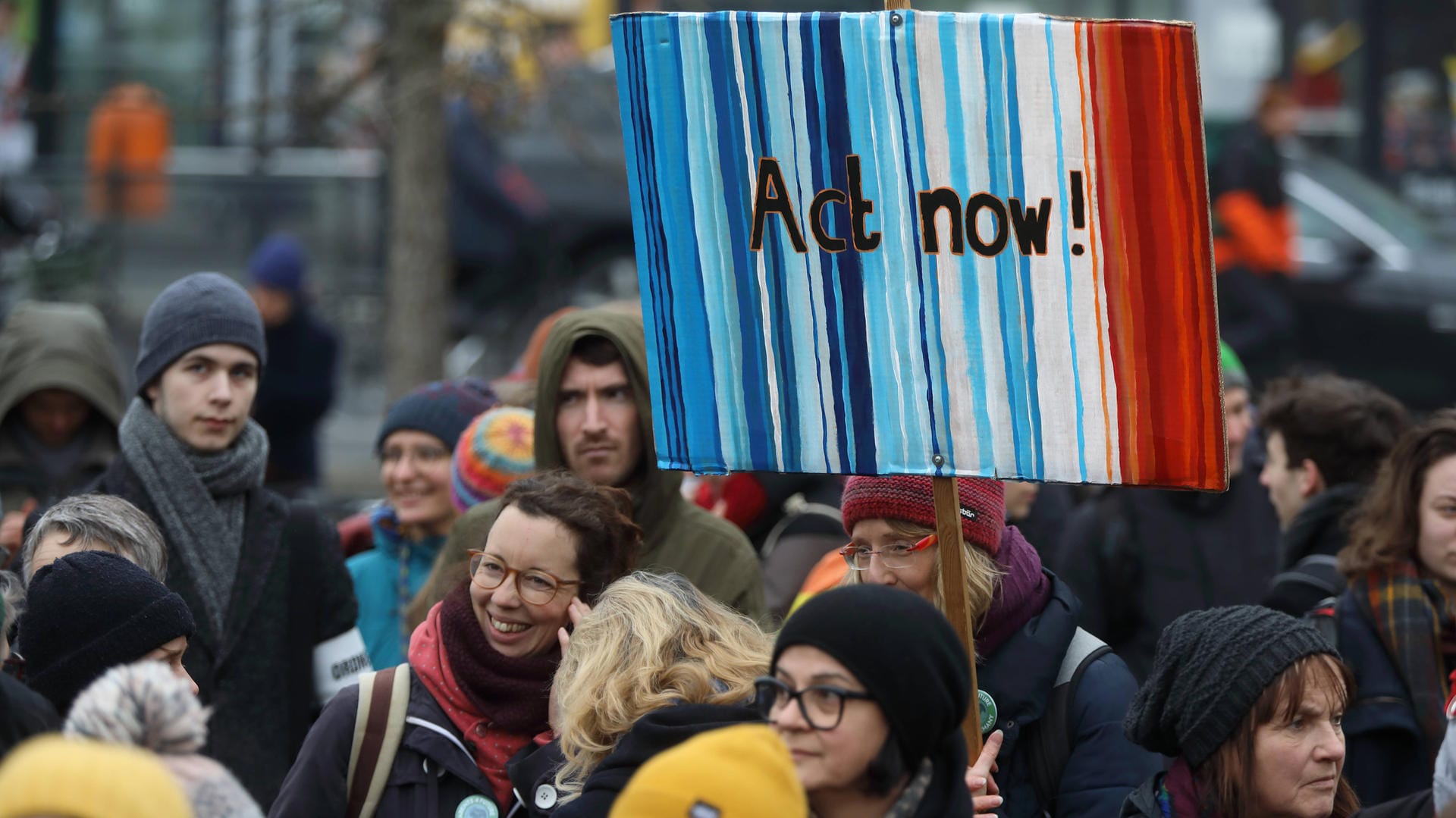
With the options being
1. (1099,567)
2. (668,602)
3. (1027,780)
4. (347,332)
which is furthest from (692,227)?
(347,332)

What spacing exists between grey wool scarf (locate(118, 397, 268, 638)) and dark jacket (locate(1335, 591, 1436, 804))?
254 cm

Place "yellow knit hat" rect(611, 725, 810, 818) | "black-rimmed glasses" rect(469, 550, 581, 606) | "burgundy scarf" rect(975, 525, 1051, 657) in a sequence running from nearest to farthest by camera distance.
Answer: "yellow knit hat" rect(611, 725, 810, 818) → "burgundy scarf" rect(975, 525, 1051, 657) → "black-rimmed glasses" rect(469, 550, 581, 606)

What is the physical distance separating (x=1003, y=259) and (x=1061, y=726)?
2.91ft

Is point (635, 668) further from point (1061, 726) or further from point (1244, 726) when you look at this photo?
point (1244, 726)

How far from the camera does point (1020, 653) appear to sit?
12.0 ft

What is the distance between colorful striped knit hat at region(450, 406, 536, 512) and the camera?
523 cm

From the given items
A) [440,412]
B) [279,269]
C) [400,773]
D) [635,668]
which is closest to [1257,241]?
[279,269]

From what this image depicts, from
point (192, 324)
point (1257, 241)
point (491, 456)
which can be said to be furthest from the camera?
point (1257, 241)

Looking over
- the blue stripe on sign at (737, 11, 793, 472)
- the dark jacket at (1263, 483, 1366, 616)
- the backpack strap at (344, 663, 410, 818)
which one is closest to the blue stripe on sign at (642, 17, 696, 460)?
the blue stripe on sign at (737, 11, 793, 472)

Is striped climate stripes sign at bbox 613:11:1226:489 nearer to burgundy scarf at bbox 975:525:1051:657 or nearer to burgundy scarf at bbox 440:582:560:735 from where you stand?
burgundy scarf at bbox 975:525:1051:657

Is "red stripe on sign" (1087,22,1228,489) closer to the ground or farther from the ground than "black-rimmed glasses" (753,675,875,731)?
farther from the ground

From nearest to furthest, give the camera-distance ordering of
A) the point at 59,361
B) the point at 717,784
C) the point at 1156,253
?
the point at 717,784, the point at 1156,253, the point at 59,361

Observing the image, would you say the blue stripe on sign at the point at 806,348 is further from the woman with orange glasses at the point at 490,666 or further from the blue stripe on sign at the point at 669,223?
the woman with orange glasses at the point at 490,666

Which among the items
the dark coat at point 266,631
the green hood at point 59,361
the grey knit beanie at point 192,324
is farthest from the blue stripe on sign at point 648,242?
the green hood at point 59,361
